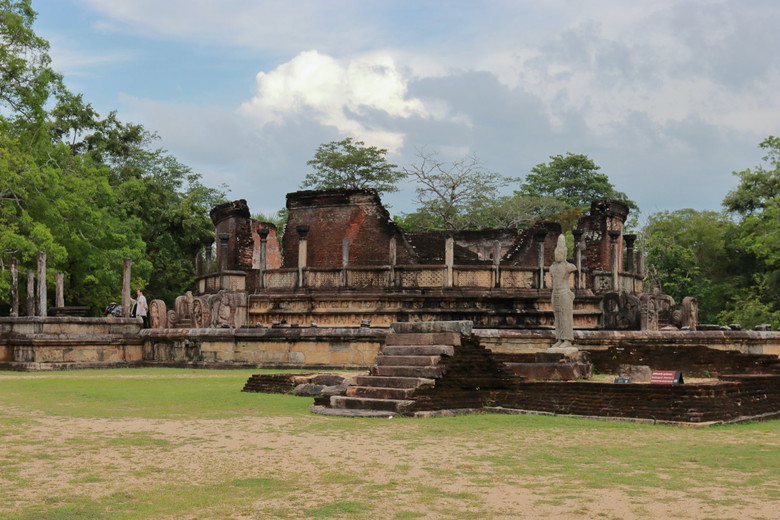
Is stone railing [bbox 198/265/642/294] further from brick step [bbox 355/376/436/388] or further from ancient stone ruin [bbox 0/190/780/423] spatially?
brick step [bbox 355/376/436/388]

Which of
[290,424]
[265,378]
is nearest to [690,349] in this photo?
[265,378]

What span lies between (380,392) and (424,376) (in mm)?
590

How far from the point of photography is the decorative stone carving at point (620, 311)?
26.1 metres

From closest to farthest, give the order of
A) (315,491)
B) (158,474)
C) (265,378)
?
(315,491)
(158,474)
(265,378)

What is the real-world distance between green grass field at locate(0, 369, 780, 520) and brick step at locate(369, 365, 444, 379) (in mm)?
770

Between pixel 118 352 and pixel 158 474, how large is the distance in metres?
15.0

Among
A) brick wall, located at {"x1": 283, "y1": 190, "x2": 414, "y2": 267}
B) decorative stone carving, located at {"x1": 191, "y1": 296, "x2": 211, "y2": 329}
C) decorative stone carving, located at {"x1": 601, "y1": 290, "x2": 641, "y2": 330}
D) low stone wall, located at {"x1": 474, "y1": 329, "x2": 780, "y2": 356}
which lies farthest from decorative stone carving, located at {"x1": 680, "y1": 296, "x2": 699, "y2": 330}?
decorative stone carving, located at {"x1": 191, "y1": 296, "x2": 211, "y2": 329}

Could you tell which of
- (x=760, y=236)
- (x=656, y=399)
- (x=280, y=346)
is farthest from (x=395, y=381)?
(x=760, y=236)

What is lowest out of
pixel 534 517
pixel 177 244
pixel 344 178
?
pixel 534 517

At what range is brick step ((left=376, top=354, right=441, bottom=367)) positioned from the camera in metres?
11.7

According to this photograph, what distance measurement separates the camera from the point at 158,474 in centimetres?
708

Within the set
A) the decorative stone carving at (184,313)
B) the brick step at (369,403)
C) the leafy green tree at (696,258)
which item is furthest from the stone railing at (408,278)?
the leafy green tree at (696,258)

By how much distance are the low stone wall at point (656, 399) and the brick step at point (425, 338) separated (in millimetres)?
912

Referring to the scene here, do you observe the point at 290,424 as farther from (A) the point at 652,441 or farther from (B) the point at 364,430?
(A) the point at 652,441
